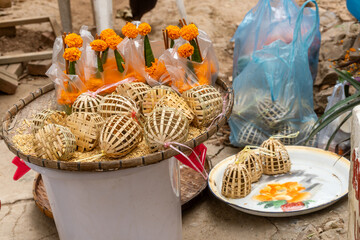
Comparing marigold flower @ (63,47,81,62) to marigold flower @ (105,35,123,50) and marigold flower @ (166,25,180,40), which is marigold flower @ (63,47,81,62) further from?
marigold flower @ (166,25,180,40)

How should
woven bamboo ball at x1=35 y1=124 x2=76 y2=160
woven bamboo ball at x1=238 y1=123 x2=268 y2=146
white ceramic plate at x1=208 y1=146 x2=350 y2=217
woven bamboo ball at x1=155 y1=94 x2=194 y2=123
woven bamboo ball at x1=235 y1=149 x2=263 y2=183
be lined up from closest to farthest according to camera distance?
woven bamboo ball at x1=35 y1=124 x2=76 y2=160
woven bamboo ball at x1=155 y1=94 x2=194 y2=123
white ceramic plate at x1=208 y1=146 x2=350 y2=217
woven bamboo ball at x1=235 y1=149 x2=263 y2=183
woven bamboo ball at x1=238 y1=123 x2=268 y2=146

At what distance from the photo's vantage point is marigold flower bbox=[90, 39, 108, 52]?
5.31ft

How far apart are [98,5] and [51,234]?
1383mm

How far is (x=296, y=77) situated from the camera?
2404 mm

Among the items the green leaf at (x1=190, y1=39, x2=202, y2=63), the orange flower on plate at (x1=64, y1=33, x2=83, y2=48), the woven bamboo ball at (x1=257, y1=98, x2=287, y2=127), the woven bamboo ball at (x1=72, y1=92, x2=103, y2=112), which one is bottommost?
the woven bamboo ball at (x1=257, y1=98, x2=287, y2=127)

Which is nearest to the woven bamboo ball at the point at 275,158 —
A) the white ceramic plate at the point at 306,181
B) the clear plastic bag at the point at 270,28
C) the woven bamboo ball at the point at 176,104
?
the white ceramic plate at the point at 306,181

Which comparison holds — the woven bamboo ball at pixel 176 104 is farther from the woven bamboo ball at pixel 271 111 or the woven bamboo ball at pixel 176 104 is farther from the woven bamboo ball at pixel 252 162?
the woven bamboo ball at pixel 271 111

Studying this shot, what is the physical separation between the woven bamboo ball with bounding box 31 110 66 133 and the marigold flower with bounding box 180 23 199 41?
50 centimetres

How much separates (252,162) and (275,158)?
0.44 ft

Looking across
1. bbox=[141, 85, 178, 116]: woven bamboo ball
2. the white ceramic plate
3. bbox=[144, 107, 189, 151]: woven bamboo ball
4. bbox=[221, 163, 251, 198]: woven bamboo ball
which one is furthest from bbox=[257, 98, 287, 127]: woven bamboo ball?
Result: bbox=[144, 107, 189, 151]: woven bamboo ball

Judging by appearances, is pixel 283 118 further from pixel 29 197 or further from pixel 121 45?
pixel 29 197

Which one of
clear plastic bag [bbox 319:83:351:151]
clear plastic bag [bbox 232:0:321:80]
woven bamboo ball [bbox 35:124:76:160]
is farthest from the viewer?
clear plastic bag [bbox 232:0:321:80]

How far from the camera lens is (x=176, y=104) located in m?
1.54

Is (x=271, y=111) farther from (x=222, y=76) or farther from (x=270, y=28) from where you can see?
(x=222, y=76)
